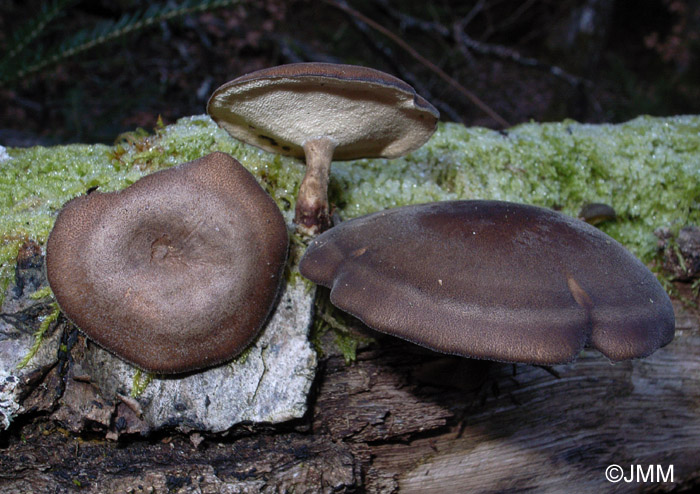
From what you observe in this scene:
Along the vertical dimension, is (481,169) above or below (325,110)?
below

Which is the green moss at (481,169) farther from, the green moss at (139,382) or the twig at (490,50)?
the twig at (490,50)

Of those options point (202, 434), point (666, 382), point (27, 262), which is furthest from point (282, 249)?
point (666, 382)

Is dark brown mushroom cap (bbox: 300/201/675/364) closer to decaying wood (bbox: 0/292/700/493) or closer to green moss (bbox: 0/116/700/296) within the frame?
decaying wood (bbox: 0/292/700/493)

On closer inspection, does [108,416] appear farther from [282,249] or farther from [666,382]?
[666,382]

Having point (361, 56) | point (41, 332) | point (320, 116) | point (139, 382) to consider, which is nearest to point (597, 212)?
point (320, 116)
